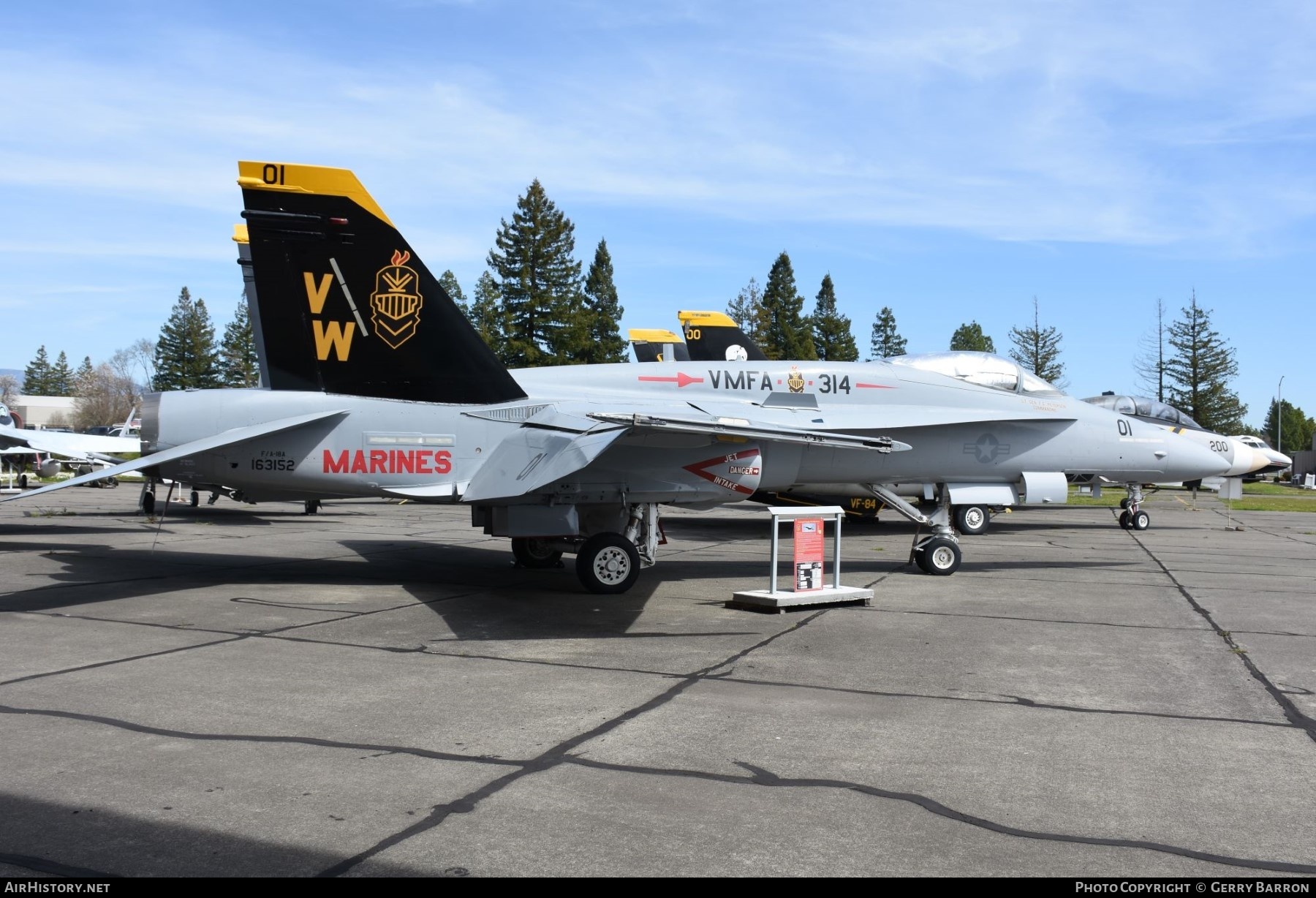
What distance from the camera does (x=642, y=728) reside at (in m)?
5.65

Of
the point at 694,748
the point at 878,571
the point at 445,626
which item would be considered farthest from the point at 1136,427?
the point at 694,748

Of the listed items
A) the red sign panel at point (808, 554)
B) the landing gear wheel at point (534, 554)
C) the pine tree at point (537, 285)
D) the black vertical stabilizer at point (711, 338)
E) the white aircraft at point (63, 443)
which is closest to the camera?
the red sign panel at point (808, 554)

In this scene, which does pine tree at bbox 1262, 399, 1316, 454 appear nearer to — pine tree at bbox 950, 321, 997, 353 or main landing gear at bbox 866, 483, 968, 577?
pine tree at bbox 950, 321, 997, 353

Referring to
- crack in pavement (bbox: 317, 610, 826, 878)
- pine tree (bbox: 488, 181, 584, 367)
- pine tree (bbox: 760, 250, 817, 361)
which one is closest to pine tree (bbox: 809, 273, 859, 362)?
pine tree (bbox: 760, 250, 817, 361)

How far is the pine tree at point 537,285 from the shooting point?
59125 mm

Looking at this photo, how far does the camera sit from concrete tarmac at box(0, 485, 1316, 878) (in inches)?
155

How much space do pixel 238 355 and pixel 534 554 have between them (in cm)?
8373

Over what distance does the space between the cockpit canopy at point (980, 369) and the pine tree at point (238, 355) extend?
77669 mm

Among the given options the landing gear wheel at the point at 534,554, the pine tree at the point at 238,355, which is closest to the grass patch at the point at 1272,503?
the landing gear wheel at the point at 534,554

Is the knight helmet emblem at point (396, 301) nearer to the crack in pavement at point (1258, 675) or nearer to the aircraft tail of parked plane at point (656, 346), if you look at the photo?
the crack in pavement at point (1258, 675)

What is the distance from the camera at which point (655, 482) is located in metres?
10.5

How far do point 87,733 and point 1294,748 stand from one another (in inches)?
260

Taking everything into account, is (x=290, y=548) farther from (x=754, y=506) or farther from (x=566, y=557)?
(x=754, y=506)

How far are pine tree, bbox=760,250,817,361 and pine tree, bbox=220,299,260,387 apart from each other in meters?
42.6
